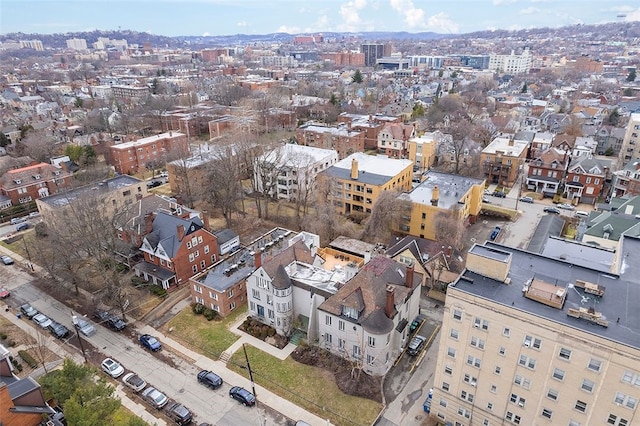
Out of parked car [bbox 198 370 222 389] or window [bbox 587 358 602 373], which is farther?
parked car [bbox 198 370 222 389]

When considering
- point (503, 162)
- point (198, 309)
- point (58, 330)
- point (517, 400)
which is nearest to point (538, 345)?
point (517, 400)

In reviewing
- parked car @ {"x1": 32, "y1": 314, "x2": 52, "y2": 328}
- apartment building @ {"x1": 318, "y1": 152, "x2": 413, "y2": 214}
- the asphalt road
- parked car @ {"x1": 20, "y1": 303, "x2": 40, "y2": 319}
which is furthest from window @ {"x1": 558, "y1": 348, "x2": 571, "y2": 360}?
parked car @ {"x1": 20, "y1": 303, "x2": 40, "y2": 319}

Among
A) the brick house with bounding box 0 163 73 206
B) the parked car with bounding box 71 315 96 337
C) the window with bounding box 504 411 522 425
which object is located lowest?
the parked car with bounding box 71 315 96 337

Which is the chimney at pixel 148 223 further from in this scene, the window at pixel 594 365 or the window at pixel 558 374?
the window at pixel 594 365

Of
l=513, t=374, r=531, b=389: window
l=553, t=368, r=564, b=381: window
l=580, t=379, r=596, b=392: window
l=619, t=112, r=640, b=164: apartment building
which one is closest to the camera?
l=580, t=379, r=596, b=392: window

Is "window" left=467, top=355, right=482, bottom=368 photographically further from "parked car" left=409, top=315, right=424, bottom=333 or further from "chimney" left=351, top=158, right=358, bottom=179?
"chimney" left=351, top=158, right=358, bottom=179

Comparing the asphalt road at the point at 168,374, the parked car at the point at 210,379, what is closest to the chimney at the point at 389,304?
the asphalt road at the point at 168,374

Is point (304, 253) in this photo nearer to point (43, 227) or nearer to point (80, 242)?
point (80, 242)
